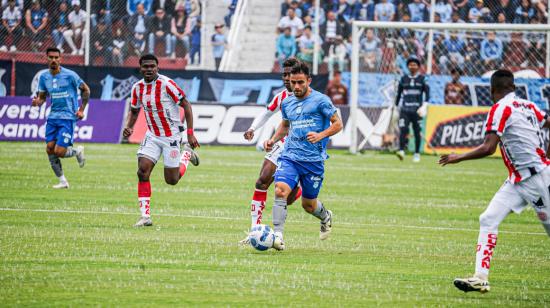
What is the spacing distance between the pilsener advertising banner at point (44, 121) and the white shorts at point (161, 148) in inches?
646

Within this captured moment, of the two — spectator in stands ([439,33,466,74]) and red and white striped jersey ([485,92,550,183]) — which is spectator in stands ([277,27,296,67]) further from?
red and white striped jersey ([485,92,550,183])

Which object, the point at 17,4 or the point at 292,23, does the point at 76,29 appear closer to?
the point at 17,4

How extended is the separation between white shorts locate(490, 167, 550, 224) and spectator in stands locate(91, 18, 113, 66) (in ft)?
82.7

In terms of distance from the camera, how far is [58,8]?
33094 millimetres

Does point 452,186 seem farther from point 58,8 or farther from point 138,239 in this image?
point 58,8

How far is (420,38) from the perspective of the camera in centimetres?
3353

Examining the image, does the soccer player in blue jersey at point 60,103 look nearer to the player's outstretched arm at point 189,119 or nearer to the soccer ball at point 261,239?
the player's outstretched arm at point 189,119

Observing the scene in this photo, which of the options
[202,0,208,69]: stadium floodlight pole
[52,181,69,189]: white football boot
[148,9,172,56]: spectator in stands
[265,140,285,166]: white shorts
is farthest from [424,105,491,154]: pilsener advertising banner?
[265,140,285,166]: white shorts

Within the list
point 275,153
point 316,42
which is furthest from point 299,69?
point 316,42

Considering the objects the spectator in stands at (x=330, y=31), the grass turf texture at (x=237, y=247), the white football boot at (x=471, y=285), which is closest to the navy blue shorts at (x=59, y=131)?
the grass turf texture at (x=237, y=247)

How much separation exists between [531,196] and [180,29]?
2534 cm

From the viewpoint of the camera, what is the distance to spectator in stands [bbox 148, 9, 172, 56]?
33.4 meters

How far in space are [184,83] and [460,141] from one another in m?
9.14

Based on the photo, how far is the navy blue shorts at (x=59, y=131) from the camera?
1941cm
